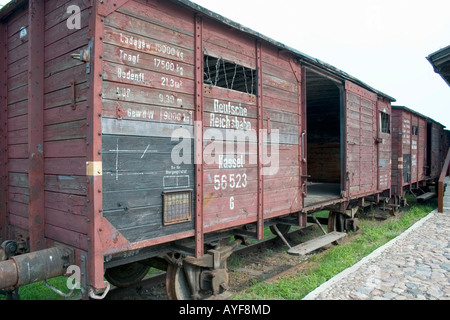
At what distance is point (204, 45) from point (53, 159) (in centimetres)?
212

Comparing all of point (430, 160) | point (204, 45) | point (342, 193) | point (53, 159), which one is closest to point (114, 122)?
point (53, 159)

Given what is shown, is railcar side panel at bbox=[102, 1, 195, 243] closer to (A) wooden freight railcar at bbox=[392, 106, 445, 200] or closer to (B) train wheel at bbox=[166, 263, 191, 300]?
(B) train wheel at bbox=[166, 263, 191, 300]

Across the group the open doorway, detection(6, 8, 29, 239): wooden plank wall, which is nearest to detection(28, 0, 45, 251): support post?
detection(6, 8, 29, 239): wooden plank wall

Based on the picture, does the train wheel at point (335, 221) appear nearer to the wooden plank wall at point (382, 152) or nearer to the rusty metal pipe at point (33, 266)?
the wooden plank wall at point (382, 152)

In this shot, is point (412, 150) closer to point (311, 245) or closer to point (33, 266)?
point (311, 245)

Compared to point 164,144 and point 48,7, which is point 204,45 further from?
point 48,7

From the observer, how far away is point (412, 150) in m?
12.9

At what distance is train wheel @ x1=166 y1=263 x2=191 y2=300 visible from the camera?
3.94m

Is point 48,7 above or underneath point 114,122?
above

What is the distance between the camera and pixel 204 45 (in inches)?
154

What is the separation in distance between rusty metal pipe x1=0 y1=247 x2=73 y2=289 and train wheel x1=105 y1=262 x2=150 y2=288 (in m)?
1.42

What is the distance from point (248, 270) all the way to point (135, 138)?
3603 millimetres

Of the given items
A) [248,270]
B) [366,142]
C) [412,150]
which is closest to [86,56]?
[248,270]

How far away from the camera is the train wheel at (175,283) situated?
12.9 ft
